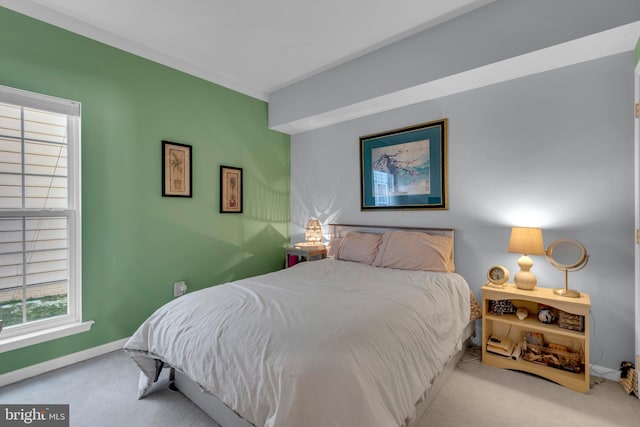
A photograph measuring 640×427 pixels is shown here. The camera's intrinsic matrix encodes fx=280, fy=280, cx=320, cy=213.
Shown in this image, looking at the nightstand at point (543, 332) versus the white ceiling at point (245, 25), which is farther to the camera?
the white ceiling at point (245, 25)

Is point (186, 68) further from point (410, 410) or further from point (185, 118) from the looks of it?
point (410, 410)

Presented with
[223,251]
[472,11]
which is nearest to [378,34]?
[472,11]

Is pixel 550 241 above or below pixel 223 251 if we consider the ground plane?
above

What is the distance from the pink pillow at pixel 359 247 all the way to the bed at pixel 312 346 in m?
0.58

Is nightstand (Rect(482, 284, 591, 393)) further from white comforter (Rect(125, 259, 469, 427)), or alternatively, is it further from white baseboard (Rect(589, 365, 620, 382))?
white comforter (Rect(125, 259, 469, 427))

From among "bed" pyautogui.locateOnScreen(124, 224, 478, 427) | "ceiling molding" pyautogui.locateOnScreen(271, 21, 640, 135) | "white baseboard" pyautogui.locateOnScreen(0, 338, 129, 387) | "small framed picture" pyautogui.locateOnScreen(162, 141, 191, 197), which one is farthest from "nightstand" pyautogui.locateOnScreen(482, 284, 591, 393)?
"white baseboard" pyautogui.locateOnScreen(0, 338, 129, 387)

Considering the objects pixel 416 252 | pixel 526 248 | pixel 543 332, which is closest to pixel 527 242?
pixel 526 248

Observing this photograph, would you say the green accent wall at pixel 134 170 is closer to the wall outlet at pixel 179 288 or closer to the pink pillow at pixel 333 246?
the wall outlet at pixel 179 288

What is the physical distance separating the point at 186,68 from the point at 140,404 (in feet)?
9.87

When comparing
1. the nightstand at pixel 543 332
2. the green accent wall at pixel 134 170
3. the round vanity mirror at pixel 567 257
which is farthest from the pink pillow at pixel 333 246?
the round vanity mirror at pixel 567 257

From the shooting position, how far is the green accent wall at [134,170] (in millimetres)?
2182

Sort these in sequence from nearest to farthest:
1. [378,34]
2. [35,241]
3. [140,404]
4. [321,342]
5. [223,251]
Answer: [321,342] < [140,404] < [35,241] < [378,34] < [223,251]

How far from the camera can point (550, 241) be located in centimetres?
225

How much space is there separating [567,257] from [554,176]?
0.64 metres
